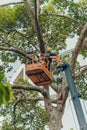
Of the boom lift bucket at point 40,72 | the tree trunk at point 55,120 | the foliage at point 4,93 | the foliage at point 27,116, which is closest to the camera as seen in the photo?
the foliage at point 4,93

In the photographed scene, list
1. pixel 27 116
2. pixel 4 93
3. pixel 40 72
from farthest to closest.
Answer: pixel 27 116
pixel 40 72
pixel 4 93

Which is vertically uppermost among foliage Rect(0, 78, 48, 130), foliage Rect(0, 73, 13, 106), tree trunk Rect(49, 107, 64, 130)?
foliage Rect(0, 78, 48, 130)

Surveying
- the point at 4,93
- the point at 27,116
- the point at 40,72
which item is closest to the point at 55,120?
the point at 40,72

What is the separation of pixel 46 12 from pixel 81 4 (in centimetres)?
110

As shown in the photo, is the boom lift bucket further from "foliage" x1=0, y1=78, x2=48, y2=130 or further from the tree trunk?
"foliage" x1=0, y1=78, x2=48, y2=130

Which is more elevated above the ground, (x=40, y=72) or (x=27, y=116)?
(x=40, y=72)

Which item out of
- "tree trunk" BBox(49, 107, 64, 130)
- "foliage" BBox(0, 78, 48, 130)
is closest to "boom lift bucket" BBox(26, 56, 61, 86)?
"tree trunk" BBox(49, 107, 64, 130)

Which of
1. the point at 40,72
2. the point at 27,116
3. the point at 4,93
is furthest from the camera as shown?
the point at 27,116

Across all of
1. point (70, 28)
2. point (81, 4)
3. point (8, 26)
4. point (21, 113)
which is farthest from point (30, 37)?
point (21, 113)

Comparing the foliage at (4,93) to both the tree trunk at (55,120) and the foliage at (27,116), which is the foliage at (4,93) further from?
the foliage at (27,116)

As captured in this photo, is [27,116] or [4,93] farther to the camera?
[27,116]

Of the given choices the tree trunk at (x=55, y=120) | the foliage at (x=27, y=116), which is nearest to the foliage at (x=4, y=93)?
the tree trunk at (x=55, y=120)

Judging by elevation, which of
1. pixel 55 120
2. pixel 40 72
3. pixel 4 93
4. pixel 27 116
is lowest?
pixel 4 93

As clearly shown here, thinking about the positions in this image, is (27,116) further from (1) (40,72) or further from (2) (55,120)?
(1) (40,72)
